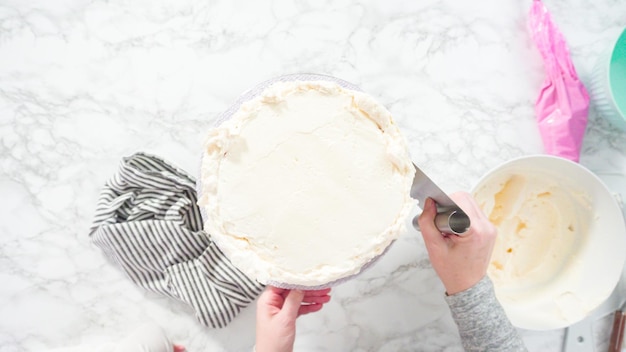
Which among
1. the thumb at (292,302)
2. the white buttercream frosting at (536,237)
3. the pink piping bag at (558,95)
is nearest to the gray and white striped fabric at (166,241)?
the thumb at (292,302)

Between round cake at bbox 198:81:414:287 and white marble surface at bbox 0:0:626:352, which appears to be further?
white marble surface at bbox 0:0:626:352

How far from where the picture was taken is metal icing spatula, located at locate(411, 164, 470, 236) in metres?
0.62

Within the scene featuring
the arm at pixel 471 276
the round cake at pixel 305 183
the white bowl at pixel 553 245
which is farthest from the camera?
the white bowl at pixel 553 245

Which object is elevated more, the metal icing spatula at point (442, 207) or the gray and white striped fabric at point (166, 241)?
the metal icing spatula at point (442, 207)

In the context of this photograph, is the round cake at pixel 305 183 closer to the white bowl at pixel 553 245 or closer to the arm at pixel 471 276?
the arm at pixel 471 276

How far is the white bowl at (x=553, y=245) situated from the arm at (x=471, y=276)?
0.09 metres

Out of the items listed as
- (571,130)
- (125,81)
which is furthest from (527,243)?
(125,81)

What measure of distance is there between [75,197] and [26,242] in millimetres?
122

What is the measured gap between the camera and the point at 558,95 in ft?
2.80

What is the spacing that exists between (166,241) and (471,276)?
0.50 meters

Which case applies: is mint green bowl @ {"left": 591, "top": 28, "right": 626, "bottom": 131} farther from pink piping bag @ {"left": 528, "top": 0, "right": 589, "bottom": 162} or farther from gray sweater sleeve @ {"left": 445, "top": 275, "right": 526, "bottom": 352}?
gray sweater sleeve @ {"left": 445, "top": 275, "right": 526, "bottom": 352}

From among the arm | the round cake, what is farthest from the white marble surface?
the round cake

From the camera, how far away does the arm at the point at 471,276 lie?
67cm

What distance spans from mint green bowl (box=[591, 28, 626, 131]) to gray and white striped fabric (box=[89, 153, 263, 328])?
2.26ft
